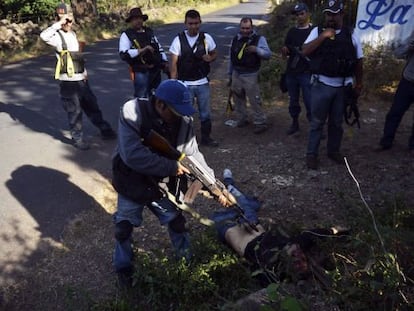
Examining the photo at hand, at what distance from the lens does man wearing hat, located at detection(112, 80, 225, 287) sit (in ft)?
8.81

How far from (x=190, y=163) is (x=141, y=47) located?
3.05 meters

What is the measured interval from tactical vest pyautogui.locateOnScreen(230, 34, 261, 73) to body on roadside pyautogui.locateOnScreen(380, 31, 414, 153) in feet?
5.83

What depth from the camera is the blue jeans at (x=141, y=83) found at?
564 centimetres

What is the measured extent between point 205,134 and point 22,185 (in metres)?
2.45

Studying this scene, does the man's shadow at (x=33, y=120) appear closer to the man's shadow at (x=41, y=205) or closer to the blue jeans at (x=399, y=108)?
the man's shadow at (x=41, y=205)

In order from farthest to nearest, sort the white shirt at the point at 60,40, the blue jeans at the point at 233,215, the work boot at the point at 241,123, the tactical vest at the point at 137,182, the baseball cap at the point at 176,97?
the work boot at the point at 241,123 < the white shirt at the point at 60,40 < the blue jeans at the point at 233,215 < the tactical vest at the point at 137,182 < the baseball cap at the point at 176,97

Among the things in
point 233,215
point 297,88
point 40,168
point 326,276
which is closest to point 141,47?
point 40,168

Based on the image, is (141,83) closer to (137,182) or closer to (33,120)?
(33,120)

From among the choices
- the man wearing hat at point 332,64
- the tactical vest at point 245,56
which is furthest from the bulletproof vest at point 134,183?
the tactical vest at point 245,56

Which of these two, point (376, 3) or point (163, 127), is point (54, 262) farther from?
point (376, 3)

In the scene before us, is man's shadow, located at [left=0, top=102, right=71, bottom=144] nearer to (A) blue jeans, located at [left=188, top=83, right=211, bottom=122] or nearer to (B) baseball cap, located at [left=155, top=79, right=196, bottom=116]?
(A) blue jeans, located at [left=188, top=83, right=211, bottom=122]

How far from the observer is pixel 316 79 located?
456cm

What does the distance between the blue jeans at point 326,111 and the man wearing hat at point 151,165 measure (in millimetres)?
2055

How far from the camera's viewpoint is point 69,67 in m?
5.17
